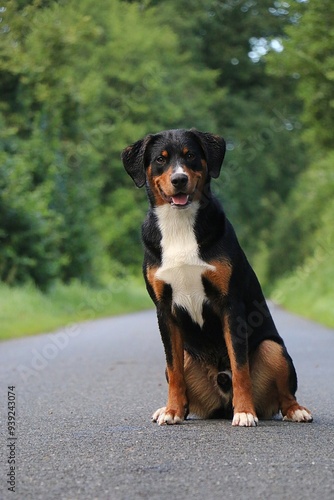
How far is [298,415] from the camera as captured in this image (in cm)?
593

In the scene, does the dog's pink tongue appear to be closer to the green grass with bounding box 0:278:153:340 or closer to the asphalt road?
the asphalt road

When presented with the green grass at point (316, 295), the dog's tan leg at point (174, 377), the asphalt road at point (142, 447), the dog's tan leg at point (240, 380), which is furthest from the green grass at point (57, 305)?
the dog's tan leg at point (240, 380)

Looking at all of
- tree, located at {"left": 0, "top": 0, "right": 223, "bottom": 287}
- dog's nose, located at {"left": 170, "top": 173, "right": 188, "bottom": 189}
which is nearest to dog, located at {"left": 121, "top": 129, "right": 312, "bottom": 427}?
dog's nose, located at {"left": 170, "top": 173, "right": 188, "bottom": 189}

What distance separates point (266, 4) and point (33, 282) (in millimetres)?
27885

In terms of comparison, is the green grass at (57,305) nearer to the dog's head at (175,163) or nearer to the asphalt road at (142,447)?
the asphalt road at (142,447)

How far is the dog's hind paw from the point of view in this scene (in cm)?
592

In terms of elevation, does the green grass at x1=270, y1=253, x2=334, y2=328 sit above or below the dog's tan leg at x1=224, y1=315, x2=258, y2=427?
below

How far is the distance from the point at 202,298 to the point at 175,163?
833 mm

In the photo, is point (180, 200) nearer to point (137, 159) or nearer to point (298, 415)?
point (137, 159)

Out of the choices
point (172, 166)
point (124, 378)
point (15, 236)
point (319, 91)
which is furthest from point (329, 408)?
point (15, 236)

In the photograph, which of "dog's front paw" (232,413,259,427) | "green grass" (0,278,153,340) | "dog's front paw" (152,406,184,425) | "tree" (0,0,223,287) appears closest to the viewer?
"dog's front paw" (232,413,259,427)

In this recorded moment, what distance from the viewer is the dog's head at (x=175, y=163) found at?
5.79m

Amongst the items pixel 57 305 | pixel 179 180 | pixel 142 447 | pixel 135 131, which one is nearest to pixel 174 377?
pixel 142 447

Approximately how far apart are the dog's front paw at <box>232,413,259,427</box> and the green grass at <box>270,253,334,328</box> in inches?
457
